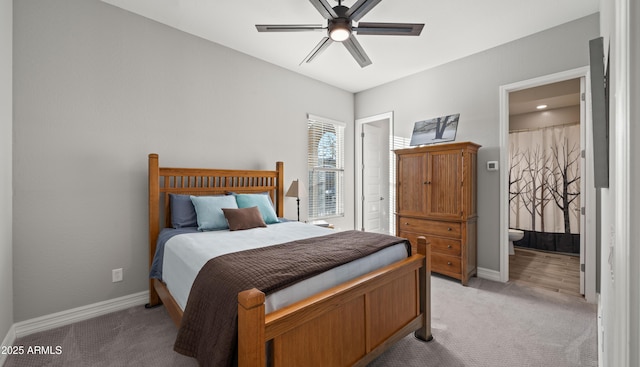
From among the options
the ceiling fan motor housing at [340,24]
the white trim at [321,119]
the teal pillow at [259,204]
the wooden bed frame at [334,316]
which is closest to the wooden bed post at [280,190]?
the teal pillow at [259,204]

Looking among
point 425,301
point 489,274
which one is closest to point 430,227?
point 489,274

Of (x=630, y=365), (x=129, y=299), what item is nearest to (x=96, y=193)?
(x=129, y=299)

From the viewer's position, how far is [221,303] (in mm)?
1345

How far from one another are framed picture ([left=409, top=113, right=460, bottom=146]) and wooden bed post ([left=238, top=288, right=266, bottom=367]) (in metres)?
3.53

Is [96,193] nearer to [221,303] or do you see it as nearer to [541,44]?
[221,303]

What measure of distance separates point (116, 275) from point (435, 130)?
4227 mm

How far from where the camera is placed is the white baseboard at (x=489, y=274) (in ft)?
11.0

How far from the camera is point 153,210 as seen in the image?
8.81ft

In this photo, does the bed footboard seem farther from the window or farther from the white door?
the white door

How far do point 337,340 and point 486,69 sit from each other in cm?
367

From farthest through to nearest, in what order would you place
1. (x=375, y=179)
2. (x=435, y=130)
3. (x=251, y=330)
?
1. (x=375, y=179)
2. (x=435, y=130)
3. (x=251, y=330)

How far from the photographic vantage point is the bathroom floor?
3178 mm

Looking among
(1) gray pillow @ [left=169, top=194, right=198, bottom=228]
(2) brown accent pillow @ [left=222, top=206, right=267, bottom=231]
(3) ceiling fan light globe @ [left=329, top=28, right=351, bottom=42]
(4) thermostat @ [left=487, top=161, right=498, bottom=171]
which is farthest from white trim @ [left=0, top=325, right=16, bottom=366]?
(4) thermostat @ [left=487, top=161, right=498, bottom=171]

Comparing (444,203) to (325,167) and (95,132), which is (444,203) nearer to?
(325,167)
